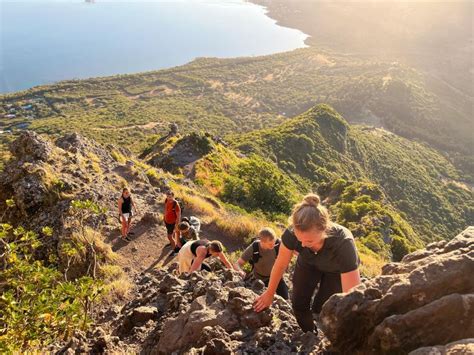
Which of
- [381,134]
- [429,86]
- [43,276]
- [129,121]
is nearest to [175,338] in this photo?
[43,276]

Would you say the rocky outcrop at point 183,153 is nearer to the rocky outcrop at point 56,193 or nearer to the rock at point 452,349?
the rocky outcrop at point 56,193

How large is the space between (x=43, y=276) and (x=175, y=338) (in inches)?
71.3

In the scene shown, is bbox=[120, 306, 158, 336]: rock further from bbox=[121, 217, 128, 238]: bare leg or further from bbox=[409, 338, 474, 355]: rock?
bbox=[121, 217, 128, 238]: bare leg

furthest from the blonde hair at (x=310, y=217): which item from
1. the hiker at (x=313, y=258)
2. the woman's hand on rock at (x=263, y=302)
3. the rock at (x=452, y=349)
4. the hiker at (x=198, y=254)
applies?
the hiker at (x=198, y=254)

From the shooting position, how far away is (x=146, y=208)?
14117 mm

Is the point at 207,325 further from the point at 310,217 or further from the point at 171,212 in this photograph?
the point at 171,212

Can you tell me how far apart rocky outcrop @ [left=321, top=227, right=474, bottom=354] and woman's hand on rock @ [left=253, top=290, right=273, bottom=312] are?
90cm

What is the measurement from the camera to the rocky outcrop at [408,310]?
3156 mm

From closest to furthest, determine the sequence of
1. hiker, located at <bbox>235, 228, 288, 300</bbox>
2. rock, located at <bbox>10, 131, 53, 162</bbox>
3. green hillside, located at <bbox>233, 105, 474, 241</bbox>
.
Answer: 1. hiker, located at <bbox>235, 228, 288, 300</bbox>
2. rock, located at <bbox>10, 131, 53, 162</bbox>
3. green hillside, located at <bbox>233, 105, 474, 241</bbox>

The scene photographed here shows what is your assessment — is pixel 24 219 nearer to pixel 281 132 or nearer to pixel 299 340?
pixel 299 340

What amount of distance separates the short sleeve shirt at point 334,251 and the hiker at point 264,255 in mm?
1807

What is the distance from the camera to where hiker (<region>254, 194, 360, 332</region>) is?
372 centimetres

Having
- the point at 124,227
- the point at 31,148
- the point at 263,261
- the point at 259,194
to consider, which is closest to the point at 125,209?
the point at 124,227

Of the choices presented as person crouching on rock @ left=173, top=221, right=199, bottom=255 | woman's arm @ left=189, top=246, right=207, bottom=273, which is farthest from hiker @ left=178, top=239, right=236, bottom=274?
person crouching on rock @ left=173, top=221, right=199, bottom=255
